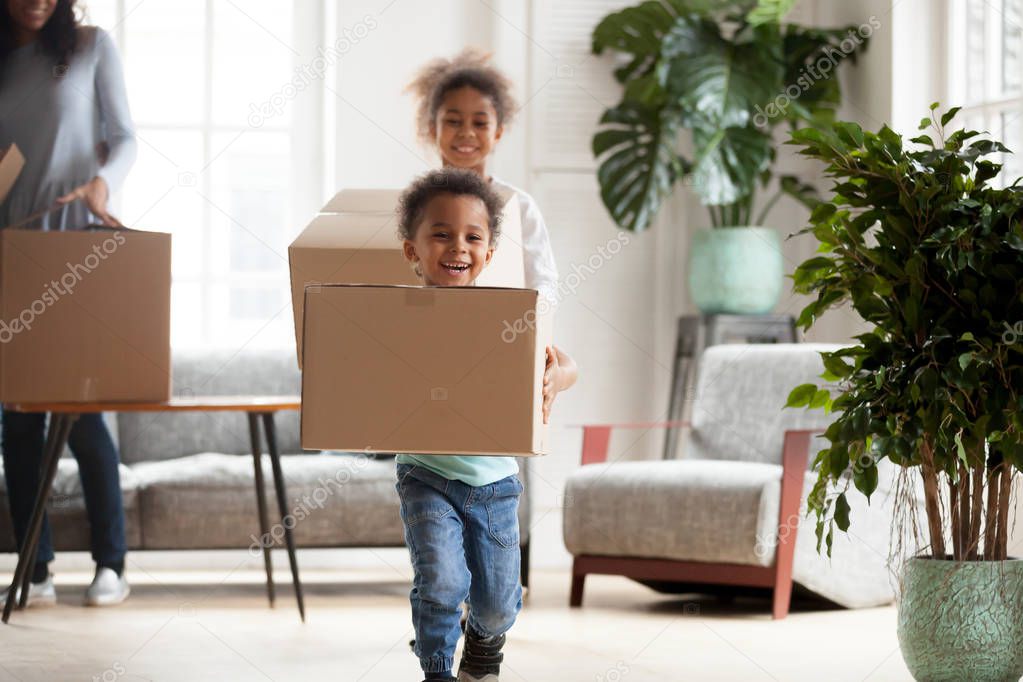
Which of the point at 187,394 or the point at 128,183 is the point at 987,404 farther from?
the point at 128,183

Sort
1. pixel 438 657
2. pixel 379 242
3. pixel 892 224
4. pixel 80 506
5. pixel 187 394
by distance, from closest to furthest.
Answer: pixel 438 657 → pixel 379 242 → pixel 892 224 → pixel 80 506 → pixel 187 394

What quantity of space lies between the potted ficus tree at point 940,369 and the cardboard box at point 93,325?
1.40 m

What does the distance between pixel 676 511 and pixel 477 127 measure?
47.7 inches

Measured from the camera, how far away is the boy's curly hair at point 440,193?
212 centimetres

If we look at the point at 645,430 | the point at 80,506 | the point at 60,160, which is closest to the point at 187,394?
the point at 80,506

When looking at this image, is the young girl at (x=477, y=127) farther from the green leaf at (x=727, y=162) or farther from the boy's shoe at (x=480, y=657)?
the green leaf at (x=727, y=162)

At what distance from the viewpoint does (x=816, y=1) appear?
4648mm

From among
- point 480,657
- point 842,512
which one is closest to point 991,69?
point 842,512

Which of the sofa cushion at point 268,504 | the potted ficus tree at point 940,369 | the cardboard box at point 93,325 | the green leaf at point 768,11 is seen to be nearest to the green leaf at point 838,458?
the potted ficus tree at point 940,369

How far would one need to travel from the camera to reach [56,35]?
3412 millimetres

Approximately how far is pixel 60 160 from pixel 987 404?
7.63ft

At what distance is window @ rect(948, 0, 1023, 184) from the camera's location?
3.69 metres

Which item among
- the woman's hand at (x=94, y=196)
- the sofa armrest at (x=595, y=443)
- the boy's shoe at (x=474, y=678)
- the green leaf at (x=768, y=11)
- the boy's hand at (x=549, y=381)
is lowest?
the boy's shoe at (x=474, y=678)

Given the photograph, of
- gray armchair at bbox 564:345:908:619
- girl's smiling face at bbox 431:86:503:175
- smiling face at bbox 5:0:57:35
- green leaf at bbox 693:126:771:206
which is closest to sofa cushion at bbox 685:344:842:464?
gray armchair at bbox 564:345:908:619
